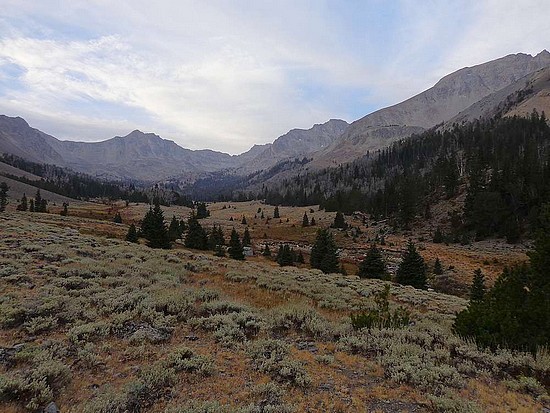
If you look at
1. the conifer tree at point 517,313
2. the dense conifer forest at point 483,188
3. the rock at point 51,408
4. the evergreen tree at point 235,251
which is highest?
the dense conifer forest at point 483,188

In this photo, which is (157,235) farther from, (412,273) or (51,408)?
(51,408)

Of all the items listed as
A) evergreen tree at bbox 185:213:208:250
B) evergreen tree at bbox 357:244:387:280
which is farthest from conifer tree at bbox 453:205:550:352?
evergreen tree at bbox 185:213:208:250

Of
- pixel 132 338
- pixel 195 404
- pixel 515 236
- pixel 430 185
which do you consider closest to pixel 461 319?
pixel 195 404

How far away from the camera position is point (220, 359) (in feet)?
28.1

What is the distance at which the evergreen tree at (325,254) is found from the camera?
1537 inches

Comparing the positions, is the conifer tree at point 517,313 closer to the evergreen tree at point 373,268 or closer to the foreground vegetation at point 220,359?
the foreground vegetation at point 220,359

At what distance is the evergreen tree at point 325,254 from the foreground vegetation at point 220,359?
2523cm

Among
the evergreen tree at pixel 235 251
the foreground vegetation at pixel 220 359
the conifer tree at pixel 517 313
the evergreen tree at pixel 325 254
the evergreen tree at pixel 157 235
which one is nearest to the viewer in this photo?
the foreground vegetation at pixel 220 359

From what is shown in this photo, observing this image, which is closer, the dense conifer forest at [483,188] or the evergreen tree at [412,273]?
the evergreen tree at [412,273]

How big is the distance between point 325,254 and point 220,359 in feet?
111

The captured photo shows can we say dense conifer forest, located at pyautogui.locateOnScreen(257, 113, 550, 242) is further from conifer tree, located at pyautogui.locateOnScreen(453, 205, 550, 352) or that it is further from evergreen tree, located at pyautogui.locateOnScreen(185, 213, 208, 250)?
conifer tree, located at pyautogui.locateOnScreen(453, 205, 550, 352)

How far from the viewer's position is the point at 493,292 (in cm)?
1220

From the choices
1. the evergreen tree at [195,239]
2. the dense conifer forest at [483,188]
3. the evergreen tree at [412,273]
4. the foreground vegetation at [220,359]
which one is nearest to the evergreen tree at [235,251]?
the evergreen tree at [195,239]

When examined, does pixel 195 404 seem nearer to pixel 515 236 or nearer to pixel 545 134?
pixel 515 236
